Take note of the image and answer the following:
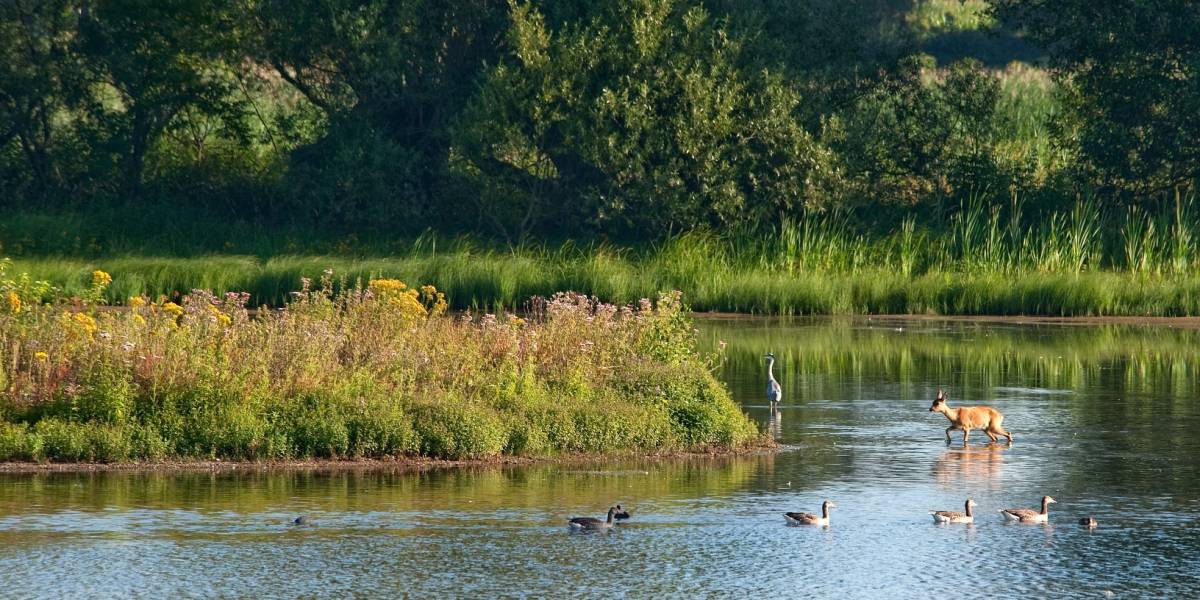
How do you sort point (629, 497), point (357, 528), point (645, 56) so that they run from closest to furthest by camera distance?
point (357, 528), point (629, 497), point (645, 56)

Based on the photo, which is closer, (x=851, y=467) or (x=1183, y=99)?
(x=851, y=467)

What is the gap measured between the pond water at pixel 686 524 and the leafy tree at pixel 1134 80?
73.4 feet

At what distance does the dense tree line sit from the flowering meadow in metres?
21.5

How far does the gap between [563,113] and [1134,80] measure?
1342cm

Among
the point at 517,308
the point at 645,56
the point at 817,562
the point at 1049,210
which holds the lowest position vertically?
the point at 817,562

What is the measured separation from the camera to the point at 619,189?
41.8 m

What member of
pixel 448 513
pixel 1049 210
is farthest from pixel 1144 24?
pixel 448 513

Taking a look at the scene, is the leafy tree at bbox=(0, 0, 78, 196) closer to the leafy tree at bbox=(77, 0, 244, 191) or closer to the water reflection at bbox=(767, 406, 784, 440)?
the leafy tree at bbox=(77, 0, 244, 191)

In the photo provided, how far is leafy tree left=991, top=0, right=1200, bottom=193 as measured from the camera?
42281 millimetres

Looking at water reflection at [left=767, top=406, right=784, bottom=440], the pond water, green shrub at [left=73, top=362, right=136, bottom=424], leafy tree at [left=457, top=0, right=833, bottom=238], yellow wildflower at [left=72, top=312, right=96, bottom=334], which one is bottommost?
the pond water

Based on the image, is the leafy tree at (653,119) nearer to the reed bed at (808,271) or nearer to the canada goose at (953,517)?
the reed bed at (808,271)

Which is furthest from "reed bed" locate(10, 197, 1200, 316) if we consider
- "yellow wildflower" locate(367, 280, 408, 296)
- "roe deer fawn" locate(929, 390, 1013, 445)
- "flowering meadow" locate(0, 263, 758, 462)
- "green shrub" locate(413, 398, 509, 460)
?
"green shrub" locate(413, 398, 509, 460)

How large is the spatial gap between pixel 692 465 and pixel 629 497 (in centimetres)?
200

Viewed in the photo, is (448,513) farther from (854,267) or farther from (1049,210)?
(1049,210)
